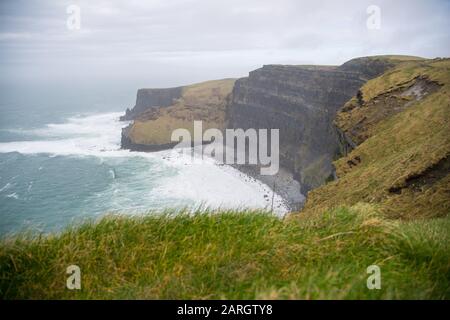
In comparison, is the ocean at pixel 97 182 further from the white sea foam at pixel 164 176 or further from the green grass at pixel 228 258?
the green grass at pixel 228 258

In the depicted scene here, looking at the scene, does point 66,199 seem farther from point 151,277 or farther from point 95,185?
point 151,277

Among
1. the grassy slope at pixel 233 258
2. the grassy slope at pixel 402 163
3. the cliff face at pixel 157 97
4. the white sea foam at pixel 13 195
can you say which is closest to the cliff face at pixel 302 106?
the cliff face at pixel 157 97

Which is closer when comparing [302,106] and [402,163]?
[402,163]

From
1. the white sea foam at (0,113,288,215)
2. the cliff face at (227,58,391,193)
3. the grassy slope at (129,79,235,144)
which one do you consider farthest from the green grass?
the grassy slope at (129,79,235,144)

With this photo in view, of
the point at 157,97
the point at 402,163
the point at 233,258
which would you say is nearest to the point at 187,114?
the point at 157,97

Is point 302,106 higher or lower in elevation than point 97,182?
higher

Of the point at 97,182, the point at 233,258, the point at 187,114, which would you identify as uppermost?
the point at 187,114

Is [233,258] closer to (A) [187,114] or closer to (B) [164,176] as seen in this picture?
(B) [164,176]

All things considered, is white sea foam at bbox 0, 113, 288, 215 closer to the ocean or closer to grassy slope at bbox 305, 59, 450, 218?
the ocean
